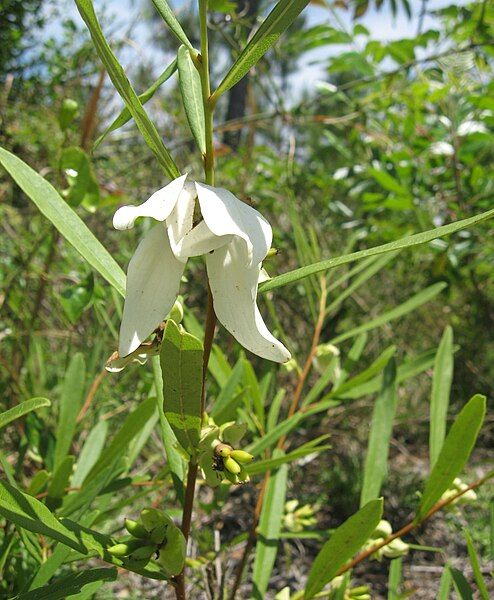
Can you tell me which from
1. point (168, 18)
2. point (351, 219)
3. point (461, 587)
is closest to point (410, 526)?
point (461, 587)

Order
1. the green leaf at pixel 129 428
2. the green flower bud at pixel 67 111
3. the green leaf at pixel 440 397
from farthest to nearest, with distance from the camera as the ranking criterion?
the green flower bud at pixel 67 111 < the green leaf at pixel 440 397 < the green leaf at pixel 129 428

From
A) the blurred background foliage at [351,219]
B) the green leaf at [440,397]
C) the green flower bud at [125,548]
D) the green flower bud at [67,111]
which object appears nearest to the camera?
the green flower bud at [125,548]

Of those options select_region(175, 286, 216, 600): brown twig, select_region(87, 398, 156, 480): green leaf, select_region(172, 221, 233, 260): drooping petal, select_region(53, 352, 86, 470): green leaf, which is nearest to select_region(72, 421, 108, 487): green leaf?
select_region(53, 352, 86, 470): green leaf

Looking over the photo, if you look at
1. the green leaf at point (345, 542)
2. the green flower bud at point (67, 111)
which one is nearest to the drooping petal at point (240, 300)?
the green leaf at point (345, 542)

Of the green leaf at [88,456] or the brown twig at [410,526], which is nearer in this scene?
the brown twig at [410,526]

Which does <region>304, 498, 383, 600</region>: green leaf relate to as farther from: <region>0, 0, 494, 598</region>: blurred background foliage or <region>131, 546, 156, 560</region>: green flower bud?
<region>0, 0, 494, 598</region>: blurred background foliage

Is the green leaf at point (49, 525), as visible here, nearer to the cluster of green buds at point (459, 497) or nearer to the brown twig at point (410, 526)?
the brown twig at point (410, 526)

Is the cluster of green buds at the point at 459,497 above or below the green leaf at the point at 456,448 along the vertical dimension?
below

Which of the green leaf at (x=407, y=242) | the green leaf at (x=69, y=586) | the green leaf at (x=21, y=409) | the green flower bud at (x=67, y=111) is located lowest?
the green leaf at (x=69, y=586)

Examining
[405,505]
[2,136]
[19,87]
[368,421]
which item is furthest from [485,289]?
[19,87]
